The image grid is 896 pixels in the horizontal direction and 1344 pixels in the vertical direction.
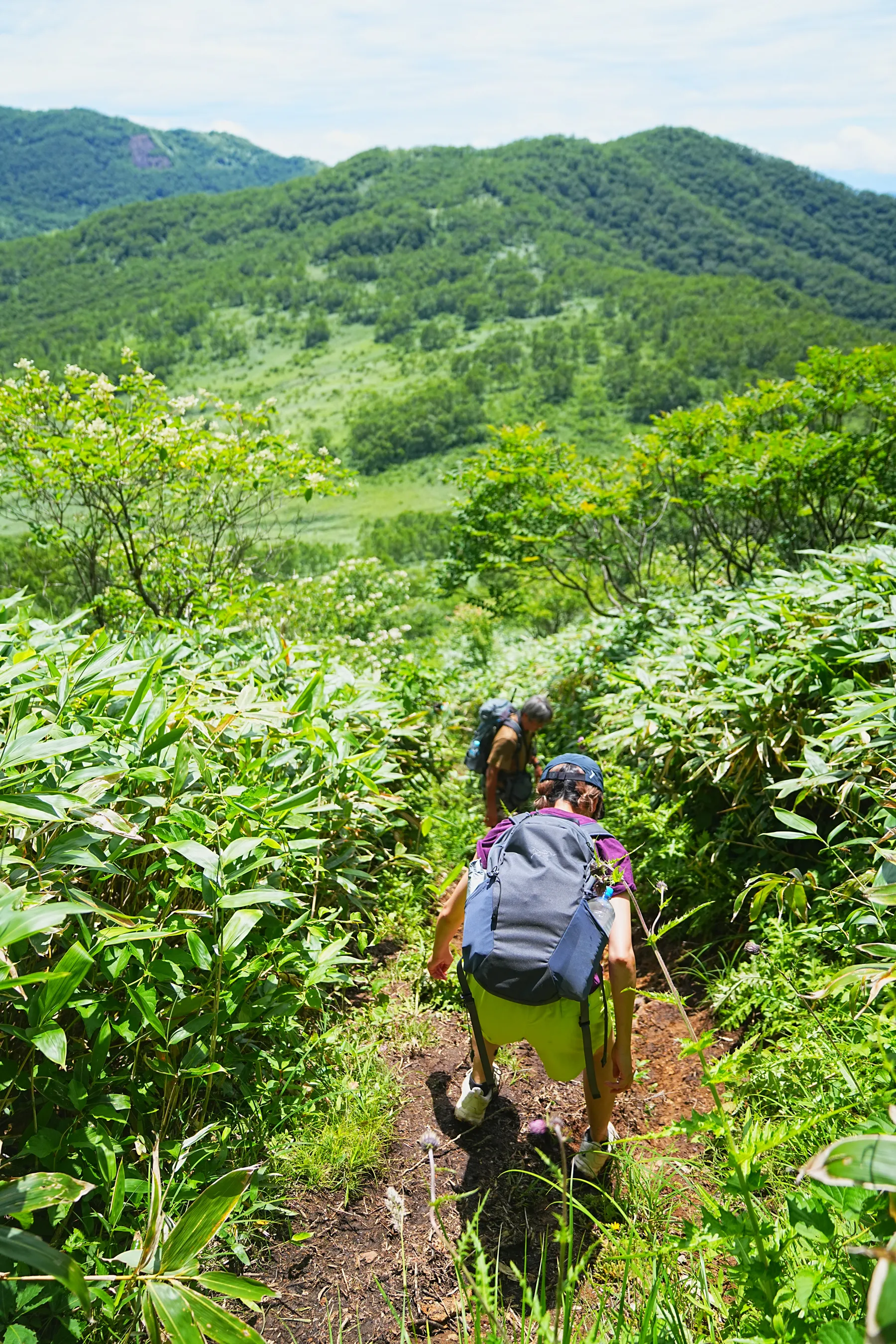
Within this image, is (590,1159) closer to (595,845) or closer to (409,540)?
(595,845)

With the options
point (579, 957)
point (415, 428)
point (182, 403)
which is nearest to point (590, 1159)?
point (579, 957)

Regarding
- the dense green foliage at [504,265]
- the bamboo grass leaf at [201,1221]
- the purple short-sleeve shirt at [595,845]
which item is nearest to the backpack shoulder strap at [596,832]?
the purple short-sleeve shirt at [595,845]

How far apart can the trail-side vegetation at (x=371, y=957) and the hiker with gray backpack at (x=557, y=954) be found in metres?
0.24

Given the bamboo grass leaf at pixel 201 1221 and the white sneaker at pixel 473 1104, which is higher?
the bamboo grass leaf at pixel 201 1221

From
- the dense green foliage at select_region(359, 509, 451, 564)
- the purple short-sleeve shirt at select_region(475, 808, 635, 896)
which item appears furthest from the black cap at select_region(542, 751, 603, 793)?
the dense green foliage at select_region(359, 509, 451, 564)

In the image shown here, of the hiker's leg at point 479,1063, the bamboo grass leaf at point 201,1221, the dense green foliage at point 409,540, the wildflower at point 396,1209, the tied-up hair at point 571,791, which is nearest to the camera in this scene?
the bamboo grass leaf at point 201,1221

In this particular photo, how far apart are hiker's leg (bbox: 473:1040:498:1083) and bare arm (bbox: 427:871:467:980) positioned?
0.30 metres

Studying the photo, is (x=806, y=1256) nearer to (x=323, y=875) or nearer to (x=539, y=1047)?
(x=539, y=1047)

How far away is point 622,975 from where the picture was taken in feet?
6.77

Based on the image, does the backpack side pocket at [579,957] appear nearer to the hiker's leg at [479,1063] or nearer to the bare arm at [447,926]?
the bare arm at [447,926]

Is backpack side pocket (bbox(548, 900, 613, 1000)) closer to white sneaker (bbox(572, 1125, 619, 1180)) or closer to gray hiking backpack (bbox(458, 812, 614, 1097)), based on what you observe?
gray hiking backpack (bbox(458, 812, 614, 1097))

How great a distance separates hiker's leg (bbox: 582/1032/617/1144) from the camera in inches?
87.2

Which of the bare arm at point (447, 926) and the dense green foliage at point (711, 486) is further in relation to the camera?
the dense green foliage at point (711, 486)

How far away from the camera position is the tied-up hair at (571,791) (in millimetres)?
2600
